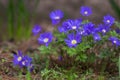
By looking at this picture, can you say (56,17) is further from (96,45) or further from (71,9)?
(71,9)

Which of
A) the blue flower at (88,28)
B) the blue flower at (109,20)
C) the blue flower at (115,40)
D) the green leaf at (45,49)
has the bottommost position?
the green leaf at (45,49)

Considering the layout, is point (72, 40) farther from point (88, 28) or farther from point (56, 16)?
point (56, 16)

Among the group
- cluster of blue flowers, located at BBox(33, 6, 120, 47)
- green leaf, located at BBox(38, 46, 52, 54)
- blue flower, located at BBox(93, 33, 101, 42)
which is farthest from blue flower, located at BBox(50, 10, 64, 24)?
blue flower, located at BBox(93, 33, 101, 42)

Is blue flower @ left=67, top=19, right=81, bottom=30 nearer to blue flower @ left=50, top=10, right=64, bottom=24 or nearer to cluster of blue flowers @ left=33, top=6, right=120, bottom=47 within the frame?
cluster of blue flowers @ left=33, top=6, right=120, bottom=47

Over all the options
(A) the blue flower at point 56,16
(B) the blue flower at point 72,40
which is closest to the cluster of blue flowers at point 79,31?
(B) the blue flower at point 72,40

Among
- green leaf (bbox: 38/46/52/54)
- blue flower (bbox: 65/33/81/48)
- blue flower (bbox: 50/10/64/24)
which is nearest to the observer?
blue flower (bbox: 65/33/81/48)

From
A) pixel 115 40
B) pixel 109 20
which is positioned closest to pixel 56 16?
pixel 109 20

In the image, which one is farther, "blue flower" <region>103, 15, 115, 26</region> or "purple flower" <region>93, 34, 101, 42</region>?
"blue flower" <region>103, 15, 115, 26</region>

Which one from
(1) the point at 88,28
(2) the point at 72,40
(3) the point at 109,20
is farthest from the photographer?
(3) the point at 109,20

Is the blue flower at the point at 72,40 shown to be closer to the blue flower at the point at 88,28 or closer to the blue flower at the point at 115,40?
the blue flower at the point at 88,28
